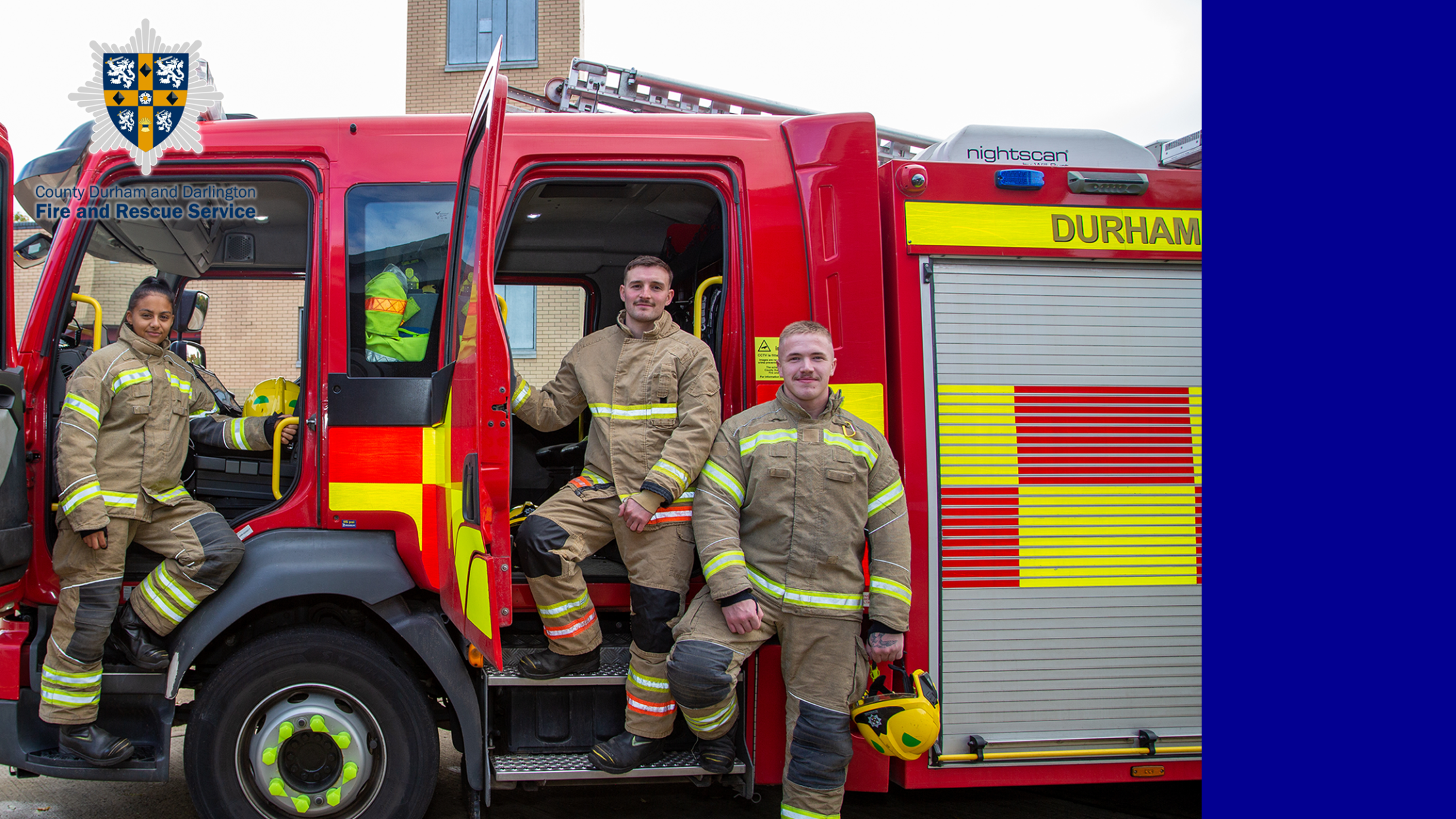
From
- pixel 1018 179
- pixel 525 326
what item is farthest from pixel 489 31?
pixel 1018 179

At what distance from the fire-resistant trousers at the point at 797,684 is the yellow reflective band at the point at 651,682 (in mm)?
83

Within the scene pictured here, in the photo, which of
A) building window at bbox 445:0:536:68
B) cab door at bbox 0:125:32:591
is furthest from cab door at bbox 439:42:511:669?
building window at bbox 445:0:536:68

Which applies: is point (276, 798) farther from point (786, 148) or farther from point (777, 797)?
point (786, 148)

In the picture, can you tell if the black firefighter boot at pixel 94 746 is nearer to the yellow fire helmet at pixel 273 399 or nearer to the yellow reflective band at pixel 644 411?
the yellow fire helmet at pixel 273 399

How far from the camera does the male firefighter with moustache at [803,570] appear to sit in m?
2.62

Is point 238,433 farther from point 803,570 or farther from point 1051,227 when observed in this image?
point 1051,227

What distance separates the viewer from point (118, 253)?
320 centimetres

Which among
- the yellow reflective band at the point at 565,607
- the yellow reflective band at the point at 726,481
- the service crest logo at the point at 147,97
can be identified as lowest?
the yellow reflective band at the point at 565,607

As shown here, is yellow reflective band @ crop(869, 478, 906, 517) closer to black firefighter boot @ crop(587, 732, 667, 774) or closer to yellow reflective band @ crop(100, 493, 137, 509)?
black firefighter boot @ crop(587, 732, 667, 774)

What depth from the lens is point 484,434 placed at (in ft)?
7.54

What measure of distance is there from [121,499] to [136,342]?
55cm

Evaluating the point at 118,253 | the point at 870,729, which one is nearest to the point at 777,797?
the point at 870,729

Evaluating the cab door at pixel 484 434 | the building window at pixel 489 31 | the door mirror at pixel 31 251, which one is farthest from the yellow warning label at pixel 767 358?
the building window at pixel 489 31

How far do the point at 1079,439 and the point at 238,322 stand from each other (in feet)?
19.1
